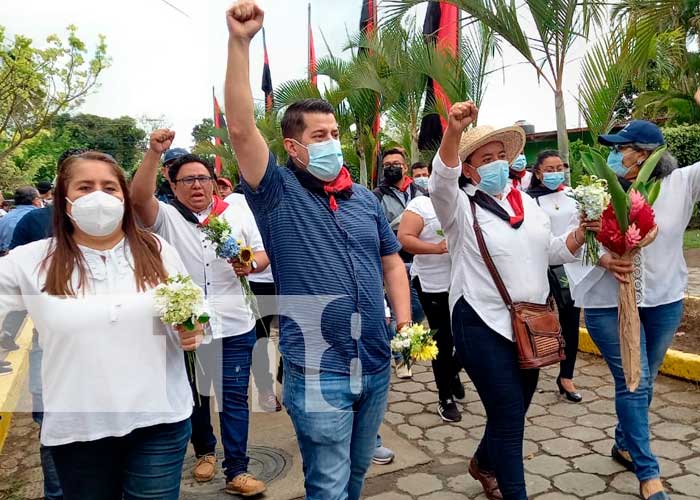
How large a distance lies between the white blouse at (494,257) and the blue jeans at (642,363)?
0.62 meters

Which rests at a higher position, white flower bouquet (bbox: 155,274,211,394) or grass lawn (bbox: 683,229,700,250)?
white flower bouquet (bbox: 155,274,211,394)

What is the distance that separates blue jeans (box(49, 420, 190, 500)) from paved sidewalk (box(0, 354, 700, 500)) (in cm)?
156

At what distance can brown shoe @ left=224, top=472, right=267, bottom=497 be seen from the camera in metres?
3.68

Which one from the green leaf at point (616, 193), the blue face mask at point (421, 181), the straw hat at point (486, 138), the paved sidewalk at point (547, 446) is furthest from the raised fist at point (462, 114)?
the blue face mask at point (421, 181)

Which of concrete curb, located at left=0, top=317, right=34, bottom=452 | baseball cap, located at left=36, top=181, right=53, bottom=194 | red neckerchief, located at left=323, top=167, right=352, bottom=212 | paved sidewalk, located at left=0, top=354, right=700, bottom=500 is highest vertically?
baseball cap, located at left=36, top=181, right=53, bottom=194

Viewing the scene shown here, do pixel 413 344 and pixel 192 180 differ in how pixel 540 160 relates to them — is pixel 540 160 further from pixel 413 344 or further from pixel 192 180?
pixel 413 344

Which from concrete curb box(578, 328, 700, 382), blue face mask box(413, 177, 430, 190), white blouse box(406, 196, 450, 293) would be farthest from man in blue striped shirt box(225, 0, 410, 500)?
blue face mask box(413, 177, 430, 190)

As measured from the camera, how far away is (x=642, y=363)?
3.42 metres

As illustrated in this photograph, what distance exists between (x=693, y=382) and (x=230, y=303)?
382 cm

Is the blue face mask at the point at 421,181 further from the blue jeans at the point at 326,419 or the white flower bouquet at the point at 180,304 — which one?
the white flower bouquet at the point at 180,304

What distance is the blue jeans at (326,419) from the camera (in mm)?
2441

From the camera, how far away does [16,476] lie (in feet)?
14.1

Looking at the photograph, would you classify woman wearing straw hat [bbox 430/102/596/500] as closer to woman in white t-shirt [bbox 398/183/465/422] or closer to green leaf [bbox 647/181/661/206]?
green leaf [bbox 647/181/661/206]

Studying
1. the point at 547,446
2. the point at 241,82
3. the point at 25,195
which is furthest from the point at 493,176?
the point at 25,195
